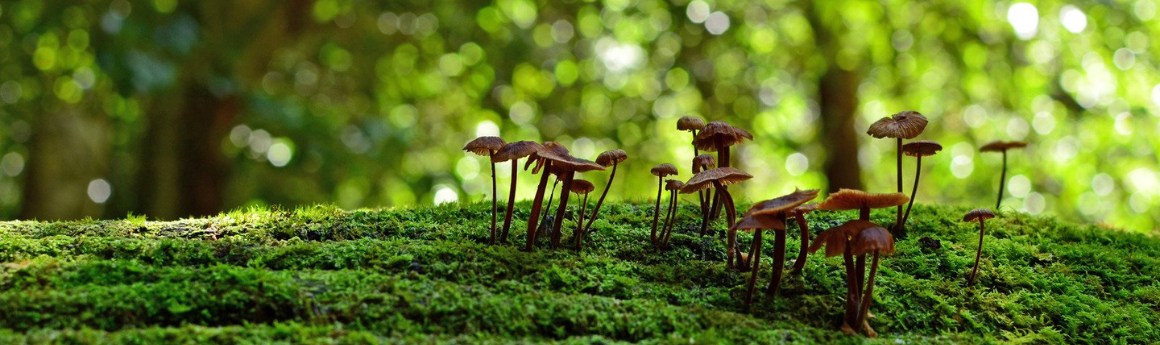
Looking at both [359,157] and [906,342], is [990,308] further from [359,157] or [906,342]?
[359,157]

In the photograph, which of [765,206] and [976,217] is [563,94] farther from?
[765,206]

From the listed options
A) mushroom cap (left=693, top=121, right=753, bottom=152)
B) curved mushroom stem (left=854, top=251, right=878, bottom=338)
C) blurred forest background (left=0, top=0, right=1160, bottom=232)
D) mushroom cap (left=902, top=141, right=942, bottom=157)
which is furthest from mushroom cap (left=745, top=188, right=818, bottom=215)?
blurred forest background (left=0, top=0, right=1160, bottom=232)

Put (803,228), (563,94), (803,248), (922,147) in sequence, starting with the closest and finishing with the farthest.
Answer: (803,228) → (803,248) → (922,147) → (563,94)

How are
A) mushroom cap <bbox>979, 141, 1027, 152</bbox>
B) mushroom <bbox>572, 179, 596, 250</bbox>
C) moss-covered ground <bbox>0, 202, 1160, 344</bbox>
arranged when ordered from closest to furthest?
moss-covered ground <bbox>0, 202, 1160, 344</bbox>, mushroom <bbox>572, 179, 596, 250</bbox>, mushroom cap <bbox>979, 141, 1027, 152</bbox>

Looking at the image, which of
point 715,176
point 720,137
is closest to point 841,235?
point 715,176

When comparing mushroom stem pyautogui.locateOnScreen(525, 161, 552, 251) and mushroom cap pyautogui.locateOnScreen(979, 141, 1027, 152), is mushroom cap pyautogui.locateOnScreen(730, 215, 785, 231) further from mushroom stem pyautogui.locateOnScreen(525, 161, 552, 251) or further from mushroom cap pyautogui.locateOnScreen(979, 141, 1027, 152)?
mushroom cap pyautogui.locateOnScreen(979, 141, 1027, 152)

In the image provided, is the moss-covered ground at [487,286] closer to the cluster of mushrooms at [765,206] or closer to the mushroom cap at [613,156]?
the cluster of mushrooms at [765,206]
